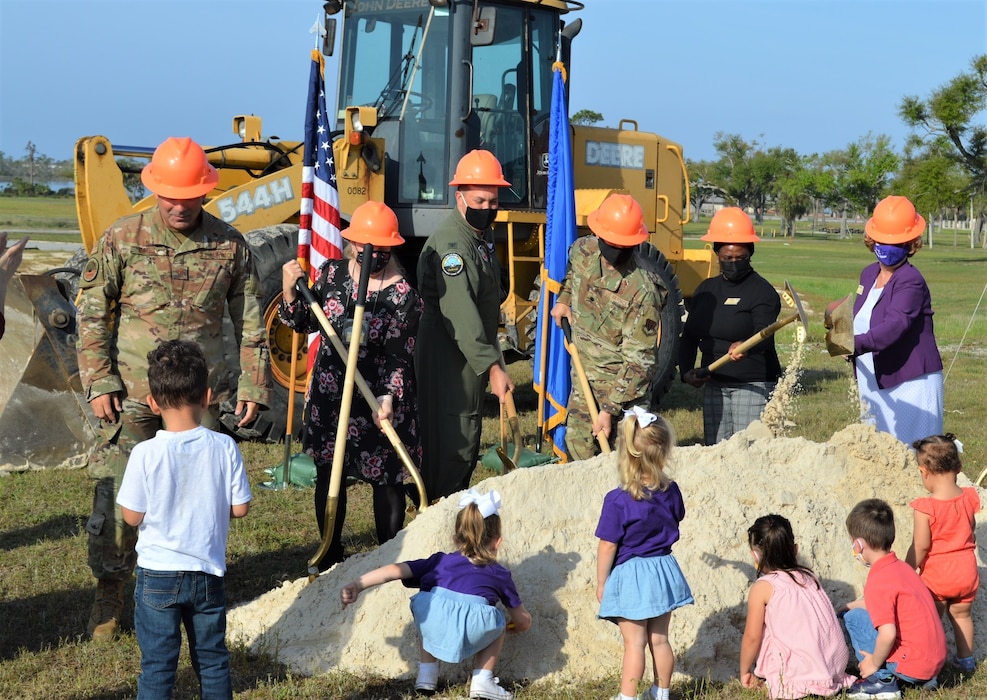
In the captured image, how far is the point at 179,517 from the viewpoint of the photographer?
3533 mm

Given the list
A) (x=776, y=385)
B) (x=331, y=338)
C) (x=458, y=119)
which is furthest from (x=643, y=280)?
(x=458, y=119)

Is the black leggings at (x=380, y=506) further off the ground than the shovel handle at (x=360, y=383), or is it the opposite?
the shovel handle at (x=360, y=383)

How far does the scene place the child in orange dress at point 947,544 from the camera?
4715mm

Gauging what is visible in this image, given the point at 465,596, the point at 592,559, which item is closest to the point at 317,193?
the point at 592,559

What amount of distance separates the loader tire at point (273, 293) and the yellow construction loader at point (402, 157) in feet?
0.04

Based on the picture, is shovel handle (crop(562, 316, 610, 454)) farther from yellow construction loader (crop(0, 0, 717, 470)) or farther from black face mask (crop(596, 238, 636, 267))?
yellow construction loader (crop(0, 0, 717, 470))

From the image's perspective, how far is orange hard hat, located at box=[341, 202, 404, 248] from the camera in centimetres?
529

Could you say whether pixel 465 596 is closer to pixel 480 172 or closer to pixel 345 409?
pixel 345 409

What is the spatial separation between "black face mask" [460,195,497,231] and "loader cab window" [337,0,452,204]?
3717 millimetres

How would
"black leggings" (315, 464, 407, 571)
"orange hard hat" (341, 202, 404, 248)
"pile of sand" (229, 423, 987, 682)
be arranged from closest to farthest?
1. "pile of sand" (229, 423, 987, 682)
2. "orange hard hat" (341, 202, 404, 248)
3. "black leggings" (315, 464, 407, 571)

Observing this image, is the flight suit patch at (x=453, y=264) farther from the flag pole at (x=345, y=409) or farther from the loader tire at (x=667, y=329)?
the loader tire at (x=667, y=329)

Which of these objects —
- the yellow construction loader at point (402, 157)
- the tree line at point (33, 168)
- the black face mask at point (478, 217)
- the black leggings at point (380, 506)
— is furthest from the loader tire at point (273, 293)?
the tree line at point (33, 168)

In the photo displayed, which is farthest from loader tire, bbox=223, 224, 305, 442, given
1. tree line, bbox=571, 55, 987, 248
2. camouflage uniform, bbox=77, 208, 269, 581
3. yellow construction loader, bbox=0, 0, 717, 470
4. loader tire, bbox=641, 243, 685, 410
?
tree line, bbox=571, 55, 987, 248

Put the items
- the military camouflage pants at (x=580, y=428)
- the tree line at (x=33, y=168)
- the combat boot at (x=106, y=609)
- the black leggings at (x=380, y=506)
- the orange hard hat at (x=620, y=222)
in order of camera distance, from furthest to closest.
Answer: the tree line at (x=33, y=168), the military camouflage pants at (x=580, y=428), the orange hard hat at (x=620, y=222), the black leggings at (x=380, y=506), the combat boot at (x=106, y=609)
